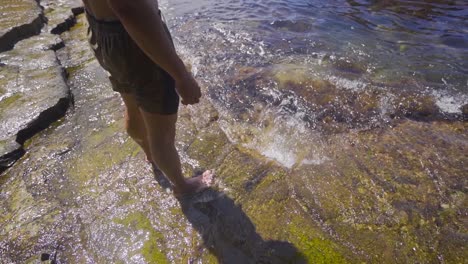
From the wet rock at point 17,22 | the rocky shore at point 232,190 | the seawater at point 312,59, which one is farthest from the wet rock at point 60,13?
the rocky shore at point 232,190

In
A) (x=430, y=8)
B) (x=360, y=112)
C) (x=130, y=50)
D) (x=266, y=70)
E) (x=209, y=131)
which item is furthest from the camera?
(x=430, y=8)

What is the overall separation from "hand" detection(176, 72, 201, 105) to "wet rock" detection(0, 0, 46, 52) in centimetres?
487

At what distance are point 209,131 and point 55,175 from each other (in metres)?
1.48

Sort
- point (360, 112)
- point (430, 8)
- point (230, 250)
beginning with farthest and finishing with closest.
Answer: point (430, 8)
point (360, 112)
point (230, 250)

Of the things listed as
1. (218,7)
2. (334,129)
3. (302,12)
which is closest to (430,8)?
(302,12)

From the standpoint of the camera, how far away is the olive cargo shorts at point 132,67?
1771 mm

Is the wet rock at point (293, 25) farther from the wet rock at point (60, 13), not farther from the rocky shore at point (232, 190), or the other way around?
the wet rock at point (60, 13)

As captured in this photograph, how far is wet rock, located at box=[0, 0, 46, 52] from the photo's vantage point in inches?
211

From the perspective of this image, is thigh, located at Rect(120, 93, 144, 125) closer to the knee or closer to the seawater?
the knee

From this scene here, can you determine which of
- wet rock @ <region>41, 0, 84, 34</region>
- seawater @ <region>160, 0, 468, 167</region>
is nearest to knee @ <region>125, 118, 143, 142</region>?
seawater @ <region>160, 0, 468, 167</region>

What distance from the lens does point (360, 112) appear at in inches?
145

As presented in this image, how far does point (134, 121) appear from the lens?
102 inches

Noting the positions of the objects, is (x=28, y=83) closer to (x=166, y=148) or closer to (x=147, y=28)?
(x=166, y=148)

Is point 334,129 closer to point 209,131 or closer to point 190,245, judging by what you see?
point 209,131
